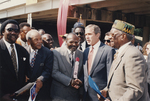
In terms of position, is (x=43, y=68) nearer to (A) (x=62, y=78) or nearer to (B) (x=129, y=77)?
(A) (x=62, y=78)

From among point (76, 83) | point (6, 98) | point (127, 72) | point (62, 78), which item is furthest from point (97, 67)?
point (6, 98)

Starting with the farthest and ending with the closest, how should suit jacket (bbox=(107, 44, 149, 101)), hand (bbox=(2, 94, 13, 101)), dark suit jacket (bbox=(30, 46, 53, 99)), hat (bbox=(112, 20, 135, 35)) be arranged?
dark suit jacket (bbox=(30, 46, 53, 99))
hand (bbox=(2, 94, 13, 101))
hat (bbox=(112, 20, 135, 35))
suit jacket (bbox=(107, 44, 149, 101))

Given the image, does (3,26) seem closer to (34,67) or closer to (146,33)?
(34,67)

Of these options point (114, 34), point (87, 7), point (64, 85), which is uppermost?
point (87, 7)

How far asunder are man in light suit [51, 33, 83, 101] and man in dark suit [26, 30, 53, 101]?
0.12 m

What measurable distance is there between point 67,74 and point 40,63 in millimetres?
525

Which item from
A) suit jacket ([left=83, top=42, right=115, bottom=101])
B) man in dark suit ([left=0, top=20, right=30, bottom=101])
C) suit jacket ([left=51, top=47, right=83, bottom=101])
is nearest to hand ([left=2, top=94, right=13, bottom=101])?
man in dark suit ([left=0, top=20, right=30, bottom=101])

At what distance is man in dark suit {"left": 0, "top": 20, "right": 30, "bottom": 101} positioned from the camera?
8.71 ft

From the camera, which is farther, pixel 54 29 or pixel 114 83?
pixel 54 29

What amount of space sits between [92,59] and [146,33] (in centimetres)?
794

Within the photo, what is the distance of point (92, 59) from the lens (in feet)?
10.7

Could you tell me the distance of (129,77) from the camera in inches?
79.7

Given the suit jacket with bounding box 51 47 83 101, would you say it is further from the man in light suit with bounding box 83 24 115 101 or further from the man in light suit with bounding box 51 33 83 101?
the man in light suit with bounding box 83 24 115 101

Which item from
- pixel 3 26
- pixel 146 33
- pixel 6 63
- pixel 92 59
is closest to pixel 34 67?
pixel 6 63
